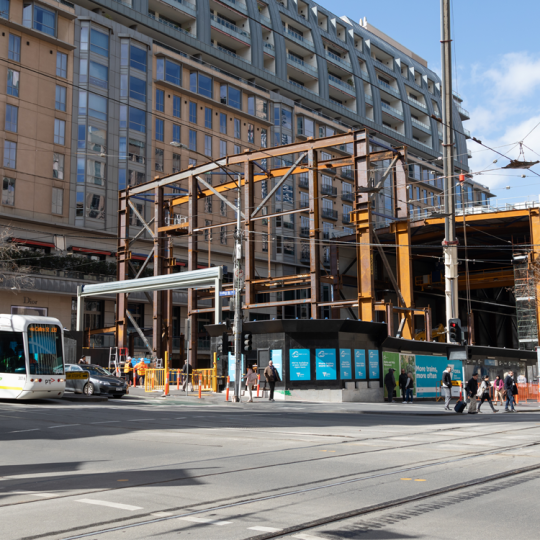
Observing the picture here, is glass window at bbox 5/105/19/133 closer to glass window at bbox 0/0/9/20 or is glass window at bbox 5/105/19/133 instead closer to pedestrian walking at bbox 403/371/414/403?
glass window at bbox 0/0/9/20

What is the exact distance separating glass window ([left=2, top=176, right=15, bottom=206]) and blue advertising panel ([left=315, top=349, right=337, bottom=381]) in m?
29.1

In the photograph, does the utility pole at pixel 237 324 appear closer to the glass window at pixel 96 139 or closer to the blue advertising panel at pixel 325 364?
the blue advertising panel at pixel 325 364

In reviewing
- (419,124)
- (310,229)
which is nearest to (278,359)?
(310,229)

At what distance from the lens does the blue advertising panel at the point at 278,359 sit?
1218 inches

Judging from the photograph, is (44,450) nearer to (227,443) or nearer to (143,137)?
(227,443)

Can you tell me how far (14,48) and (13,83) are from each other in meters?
2.80

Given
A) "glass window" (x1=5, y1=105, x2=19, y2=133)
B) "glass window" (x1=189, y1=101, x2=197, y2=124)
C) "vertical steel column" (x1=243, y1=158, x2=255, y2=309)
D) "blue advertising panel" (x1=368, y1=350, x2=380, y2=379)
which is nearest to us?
"blue advertising panel" (x1=368, y1=350, x2=380, y2=379)

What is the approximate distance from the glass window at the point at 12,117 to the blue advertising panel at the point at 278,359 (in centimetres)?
2998

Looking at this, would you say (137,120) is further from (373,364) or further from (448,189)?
(373,364)

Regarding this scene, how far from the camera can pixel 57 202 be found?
51.4 m

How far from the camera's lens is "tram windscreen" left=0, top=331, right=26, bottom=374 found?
23.2 metres

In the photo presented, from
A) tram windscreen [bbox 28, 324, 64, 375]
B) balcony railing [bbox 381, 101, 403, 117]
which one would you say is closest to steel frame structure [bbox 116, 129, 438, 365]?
tram windscreen [bbox 28, 324, 64, 375]

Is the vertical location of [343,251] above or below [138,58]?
below

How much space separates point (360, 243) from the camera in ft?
125
